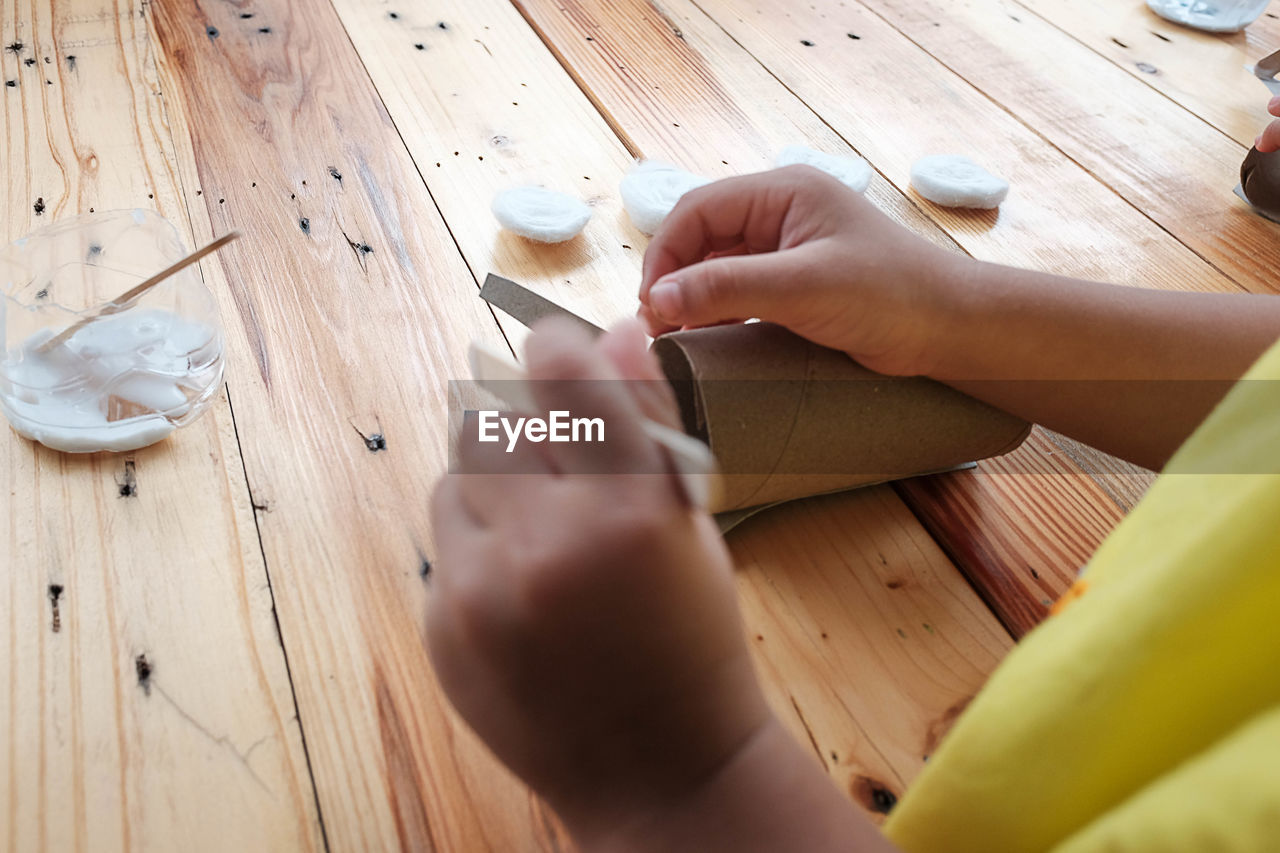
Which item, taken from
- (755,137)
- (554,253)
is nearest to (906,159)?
(755,137)

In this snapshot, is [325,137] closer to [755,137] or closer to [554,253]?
[554,253]

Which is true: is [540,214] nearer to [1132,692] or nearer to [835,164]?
[835,164]

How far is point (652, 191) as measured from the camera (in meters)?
0.82

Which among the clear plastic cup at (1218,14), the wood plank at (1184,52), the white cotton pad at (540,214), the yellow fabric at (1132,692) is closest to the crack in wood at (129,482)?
the white cotton pad at (540,214)

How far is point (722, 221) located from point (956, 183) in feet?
1.22

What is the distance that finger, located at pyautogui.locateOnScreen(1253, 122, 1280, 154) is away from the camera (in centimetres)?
91

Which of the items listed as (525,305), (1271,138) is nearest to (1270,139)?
(1271,138)

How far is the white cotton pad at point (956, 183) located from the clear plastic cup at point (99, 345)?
64cm

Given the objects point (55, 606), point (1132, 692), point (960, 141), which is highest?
point (1132, 692)

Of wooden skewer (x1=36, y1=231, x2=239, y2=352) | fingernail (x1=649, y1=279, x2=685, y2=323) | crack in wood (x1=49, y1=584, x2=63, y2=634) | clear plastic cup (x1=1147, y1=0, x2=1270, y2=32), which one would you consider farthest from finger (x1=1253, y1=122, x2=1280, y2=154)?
crack in wood (x1=49, y1=584, x2=63, y2=634)

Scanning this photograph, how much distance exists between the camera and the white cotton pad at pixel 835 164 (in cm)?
89

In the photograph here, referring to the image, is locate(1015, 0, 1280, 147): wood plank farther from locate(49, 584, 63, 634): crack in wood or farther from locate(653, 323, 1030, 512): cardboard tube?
locate(49, 584, 63, 634): crack in wood

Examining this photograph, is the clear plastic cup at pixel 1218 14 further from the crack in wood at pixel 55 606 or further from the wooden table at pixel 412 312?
the crack in wood at pixel 55 606

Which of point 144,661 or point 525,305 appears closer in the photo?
point 144,661
